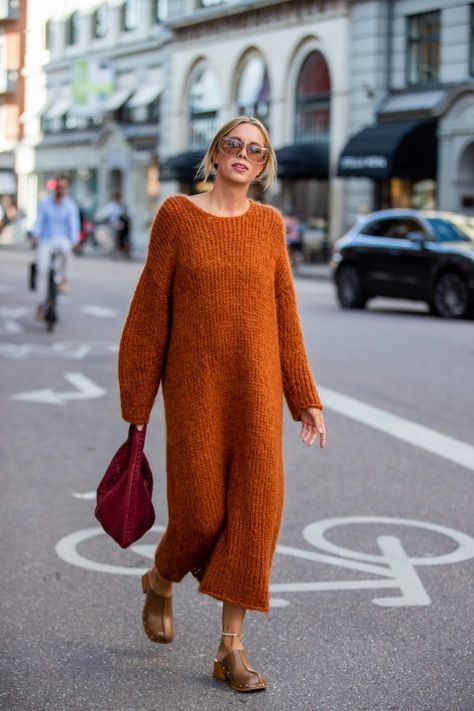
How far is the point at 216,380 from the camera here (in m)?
4.31

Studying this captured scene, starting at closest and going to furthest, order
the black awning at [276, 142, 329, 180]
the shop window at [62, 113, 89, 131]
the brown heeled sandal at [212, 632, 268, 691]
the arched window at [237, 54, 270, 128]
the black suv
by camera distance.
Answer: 1. the brown heeled sandal at [212, 632, 268, 691]
2. the black suv
3. the black awning at [276, 142, 329, 180]
4. the arched window at [237, 54, 270, 128]
5. the shop window at [62, 113, 89, 131]

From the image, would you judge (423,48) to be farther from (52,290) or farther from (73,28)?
(73,28)

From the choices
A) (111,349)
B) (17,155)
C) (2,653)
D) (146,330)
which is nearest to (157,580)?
(2,653)

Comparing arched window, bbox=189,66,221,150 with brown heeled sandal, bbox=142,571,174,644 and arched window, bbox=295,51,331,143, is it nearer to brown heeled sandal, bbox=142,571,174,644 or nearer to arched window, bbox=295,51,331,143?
arched window, bbox=295,51,331,143

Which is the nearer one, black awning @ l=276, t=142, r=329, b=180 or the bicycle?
the bicycle

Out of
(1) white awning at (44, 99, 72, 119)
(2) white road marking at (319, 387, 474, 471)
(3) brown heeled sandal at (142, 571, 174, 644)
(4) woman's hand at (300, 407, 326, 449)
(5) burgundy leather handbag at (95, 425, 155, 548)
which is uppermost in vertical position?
(1) white awning at (44, 99, 72, 119)

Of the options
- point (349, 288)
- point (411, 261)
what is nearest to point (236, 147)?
point (411, 261)

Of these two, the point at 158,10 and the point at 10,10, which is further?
the point at 10,10

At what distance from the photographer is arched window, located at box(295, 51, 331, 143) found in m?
39.7

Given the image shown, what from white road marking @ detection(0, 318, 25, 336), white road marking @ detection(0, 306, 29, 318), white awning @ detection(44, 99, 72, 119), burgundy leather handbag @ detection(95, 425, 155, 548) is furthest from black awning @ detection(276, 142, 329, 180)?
burgundy leather handbag @ detection(95, 425, 155, 548)

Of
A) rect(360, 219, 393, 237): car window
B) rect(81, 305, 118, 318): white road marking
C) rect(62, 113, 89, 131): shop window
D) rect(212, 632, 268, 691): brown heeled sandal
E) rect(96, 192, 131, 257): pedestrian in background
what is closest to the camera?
rect(212, 632, 268, 691): brown heeled sandal

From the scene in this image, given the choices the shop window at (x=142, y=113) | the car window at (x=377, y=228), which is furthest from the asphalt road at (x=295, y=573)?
the shop window at (x=142, y=113)

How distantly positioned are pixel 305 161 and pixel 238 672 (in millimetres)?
35042

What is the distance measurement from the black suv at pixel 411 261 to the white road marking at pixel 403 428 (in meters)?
8.60
